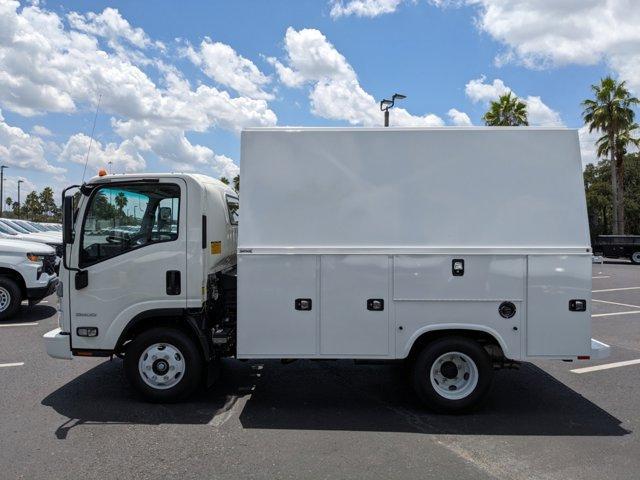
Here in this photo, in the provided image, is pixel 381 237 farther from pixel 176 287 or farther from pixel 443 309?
pixel 176 287

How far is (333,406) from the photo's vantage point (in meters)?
A: 5.43

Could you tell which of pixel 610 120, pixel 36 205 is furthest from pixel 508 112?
pixel 36 205

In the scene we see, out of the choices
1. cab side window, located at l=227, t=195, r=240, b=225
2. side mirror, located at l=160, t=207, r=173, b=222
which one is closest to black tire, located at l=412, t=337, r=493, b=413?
cab side window, located at l=227, t=195, r=240, b=225

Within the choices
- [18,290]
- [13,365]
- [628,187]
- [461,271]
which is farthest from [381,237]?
[628,187]

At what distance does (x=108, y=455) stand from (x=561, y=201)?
468cm

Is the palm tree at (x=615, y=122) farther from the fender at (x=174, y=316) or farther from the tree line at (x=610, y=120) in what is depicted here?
the fender at (x=174, y=316)

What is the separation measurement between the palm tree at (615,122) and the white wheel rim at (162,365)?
1377 inches

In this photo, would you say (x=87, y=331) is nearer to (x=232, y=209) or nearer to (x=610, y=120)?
(x=232, y=209)

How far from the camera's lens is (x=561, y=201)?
506cm

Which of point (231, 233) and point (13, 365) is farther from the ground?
point (231, 233)

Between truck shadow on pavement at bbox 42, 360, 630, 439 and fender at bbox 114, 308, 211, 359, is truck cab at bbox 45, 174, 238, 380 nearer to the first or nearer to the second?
fender at bbox 114, 308, 211, 359

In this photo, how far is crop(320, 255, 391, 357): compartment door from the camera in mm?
5012

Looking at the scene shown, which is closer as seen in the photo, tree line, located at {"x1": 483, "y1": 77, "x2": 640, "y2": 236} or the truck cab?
the truck cab

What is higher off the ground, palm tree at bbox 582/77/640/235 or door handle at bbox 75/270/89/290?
palm tree at bbox 582/77/640/235
